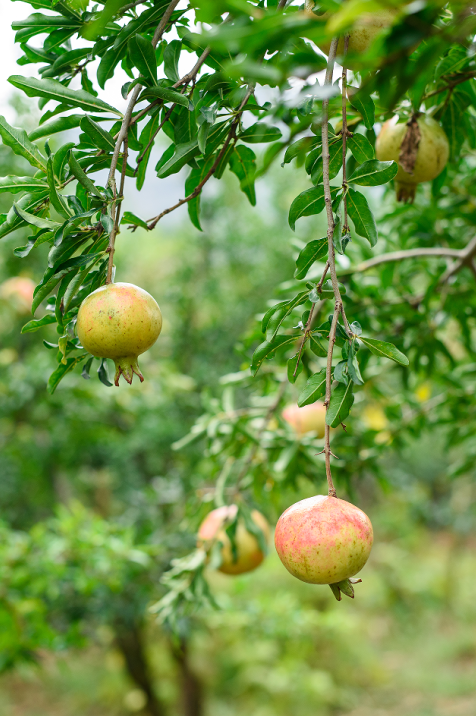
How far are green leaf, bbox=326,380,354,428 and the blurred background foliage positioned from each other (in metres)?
0.68

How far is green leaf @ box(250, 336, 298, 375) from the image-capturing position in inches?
26.8

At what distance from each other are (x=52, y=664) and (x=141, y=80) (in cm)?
584

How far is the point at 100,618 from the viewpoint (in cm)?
253

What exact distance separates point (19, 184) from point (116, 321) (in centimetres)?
23

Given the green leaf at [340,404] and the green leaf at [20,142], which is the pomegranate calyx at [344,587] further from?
the green leaf at [20,142]

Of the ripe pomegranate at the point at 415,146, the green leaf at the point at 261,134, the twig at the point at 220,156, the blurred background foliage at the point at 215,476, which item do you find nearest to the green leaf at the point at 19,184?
the twig at the point at 220,156

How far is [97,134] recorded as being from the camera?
64 cm

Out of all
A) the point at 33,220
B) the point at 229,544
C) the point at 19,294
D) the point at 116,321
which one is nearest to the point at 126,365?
the point at 116,321

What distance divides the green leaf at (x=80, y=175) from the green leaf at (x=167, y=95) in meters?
0.14

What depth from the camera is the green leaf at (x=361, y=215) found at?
693mm

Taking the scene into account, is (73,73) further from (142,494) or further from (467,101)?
(142,494)

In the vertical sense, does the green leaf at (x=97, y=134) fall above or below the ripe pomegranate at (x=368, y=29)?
below

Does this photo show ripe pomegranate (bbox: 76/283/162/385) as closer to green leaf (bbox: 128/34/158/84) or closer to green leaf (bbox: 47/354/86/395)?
green leaf (bbox: 47/354/86/395)

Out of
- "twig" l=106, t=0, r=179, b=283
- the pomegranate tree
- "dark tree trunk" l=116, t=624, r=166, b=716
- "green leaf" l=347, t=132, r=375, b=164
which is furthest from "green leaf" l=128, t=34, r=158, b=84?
"dark tree trunk" l=116, t=624, r=166, b=716
